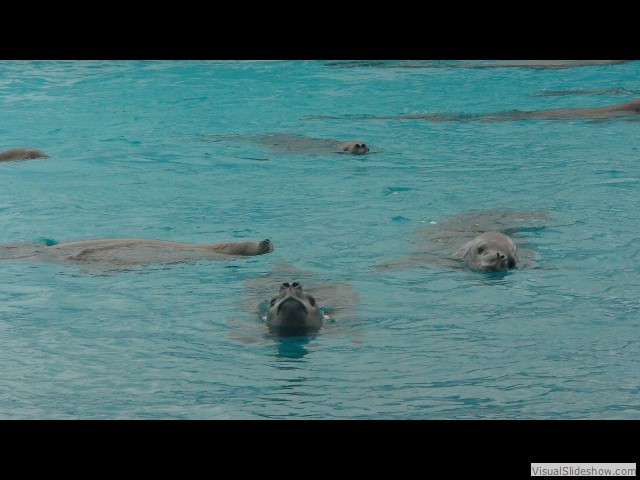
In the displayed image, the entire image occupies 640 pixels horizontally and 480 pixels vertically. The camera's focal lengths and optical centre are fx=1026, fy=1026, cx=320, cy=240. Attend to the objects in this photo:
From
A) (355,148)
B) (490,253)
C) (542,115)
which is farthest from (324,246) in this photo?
(542,115)

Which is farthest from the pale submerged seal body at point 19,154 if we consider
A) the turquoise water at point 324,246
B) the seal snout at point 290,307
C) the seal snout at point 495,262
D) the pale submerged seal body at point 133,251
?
the seal snout at point 290,307

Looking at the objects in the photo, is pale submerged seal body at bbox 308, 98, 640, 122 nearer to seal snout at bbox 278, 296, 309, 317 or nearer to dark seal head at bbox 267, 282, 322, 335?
dark seal head at bbox 267, 282, 322, 335

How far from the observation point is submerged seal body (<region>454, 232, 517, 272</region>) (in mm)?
8781

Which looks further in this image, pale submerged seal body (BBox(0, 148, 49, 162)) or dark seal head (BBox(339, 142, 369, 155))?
pale submerged seal body (BBox(0, 148, 49, 162))

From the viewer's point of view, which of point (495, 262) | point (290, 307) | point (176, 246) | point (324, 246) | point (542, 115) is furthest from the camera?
point (542, 115)

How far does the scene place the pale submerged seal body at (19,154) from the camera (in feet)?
45.7

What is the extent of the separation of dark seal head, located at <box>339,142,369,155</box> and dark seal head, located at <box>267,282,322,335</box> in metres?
6.56

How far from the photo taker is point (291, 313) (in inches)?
285

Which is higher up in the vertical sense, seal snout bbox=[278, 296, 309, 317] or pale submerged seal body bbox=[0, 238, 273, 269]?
pale submerged seal body bbox=[0, 238, 273, 269]

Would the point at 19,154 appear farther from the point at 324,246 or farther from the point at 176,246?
the point at 324,246

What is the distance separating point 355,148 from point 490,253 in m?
5.20

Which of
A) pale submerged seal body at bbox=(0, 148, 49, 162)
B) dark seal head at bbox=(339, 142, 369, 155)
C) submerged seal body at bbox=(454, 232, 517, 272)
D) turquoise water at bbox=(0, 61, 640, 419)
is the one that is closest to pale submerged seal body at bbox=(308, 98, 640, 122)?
turquoise water at bbox=(0, 61, 640, 419)

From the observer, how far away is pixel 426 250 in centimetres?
966

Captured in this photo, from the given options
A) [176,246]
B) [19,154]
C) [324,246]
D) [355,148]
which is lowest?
[176,246]
